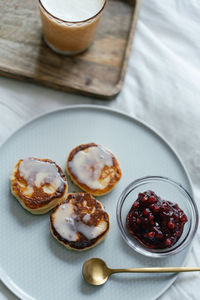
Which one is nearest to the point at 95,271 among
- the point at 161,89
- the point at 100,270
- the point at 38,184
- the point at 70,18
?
the point at 100,270

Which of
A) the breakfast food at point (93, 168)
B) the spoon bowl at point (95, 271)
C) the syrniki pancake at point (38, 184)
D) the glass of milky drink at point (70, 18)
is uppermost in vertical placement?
the glass of milky drink at point (70, 18)

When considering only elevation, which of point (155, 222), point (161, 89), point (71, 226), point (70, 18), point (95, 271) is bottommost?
point (95, 271)

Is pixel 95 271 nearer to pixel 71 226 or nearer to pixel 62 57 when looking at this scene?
pixel 71 226

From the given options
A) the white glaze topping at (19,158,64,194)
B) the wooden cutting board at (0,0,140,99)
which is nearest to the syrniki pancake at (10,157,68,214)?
the white glaze topping at (19,158,64,194)

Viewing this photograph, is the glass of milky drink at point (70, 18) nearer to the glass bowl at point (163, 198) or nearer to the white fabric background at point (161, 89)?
the white fabric background at point (161, 89)

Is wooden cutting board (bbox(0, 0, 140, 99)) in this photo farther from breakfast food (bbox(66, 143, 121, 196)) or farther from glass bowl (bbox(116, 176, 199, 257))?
glass bowl (bbox(116, 176, 199, 257))

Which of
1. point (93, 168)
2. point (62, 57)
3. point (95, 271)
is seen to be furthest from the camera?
point (62, 57)

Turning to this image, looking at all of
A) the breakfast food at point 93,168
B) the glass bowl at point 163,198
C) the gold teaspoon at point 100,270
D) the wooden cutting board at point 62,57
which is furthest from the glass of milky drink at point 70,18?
the gold teaspoon at point 100,270
